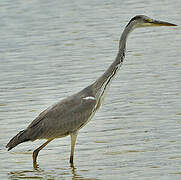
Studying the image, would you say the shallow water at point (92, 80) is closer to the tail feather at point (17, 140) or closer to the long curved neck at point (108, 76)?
the tail feather at point (17, 140)

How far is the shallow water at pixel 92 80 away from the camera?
8.58 meters

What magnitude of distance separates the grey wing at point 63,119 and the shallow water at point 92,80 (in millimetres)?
389

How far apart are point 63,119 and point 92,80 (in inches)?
146

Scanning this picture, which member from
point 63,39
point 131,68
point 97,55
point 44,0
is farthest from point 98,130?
point 44,0

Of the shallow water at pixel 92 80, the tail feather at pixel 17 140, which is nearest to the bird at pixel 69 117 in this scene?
the tail feather at pixel 17 140

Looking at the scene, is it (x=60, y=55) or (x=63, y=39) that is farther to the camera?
(x=63, y=39)

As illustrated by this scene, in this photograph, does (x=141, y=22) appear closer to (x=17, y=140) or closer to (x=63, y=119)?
(x=63, y=119)

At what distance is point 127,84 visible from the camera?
481 inches

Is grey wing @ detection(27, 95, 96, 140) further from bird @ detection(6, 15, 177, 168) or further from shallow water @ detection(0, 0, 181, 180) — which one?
shallow water @ detection(0, 0, 181, 180)

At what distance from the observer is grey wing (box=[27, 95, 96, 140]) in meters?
8.73

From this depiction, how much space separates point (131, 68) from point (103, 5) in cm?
819

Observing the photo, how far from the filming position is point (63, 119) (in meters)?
8.78

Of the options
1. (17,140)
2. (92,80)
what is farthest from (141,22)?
(92,80)

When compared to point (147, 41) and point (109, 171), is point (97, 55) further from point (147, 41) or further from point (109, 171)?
point (109, 171)
